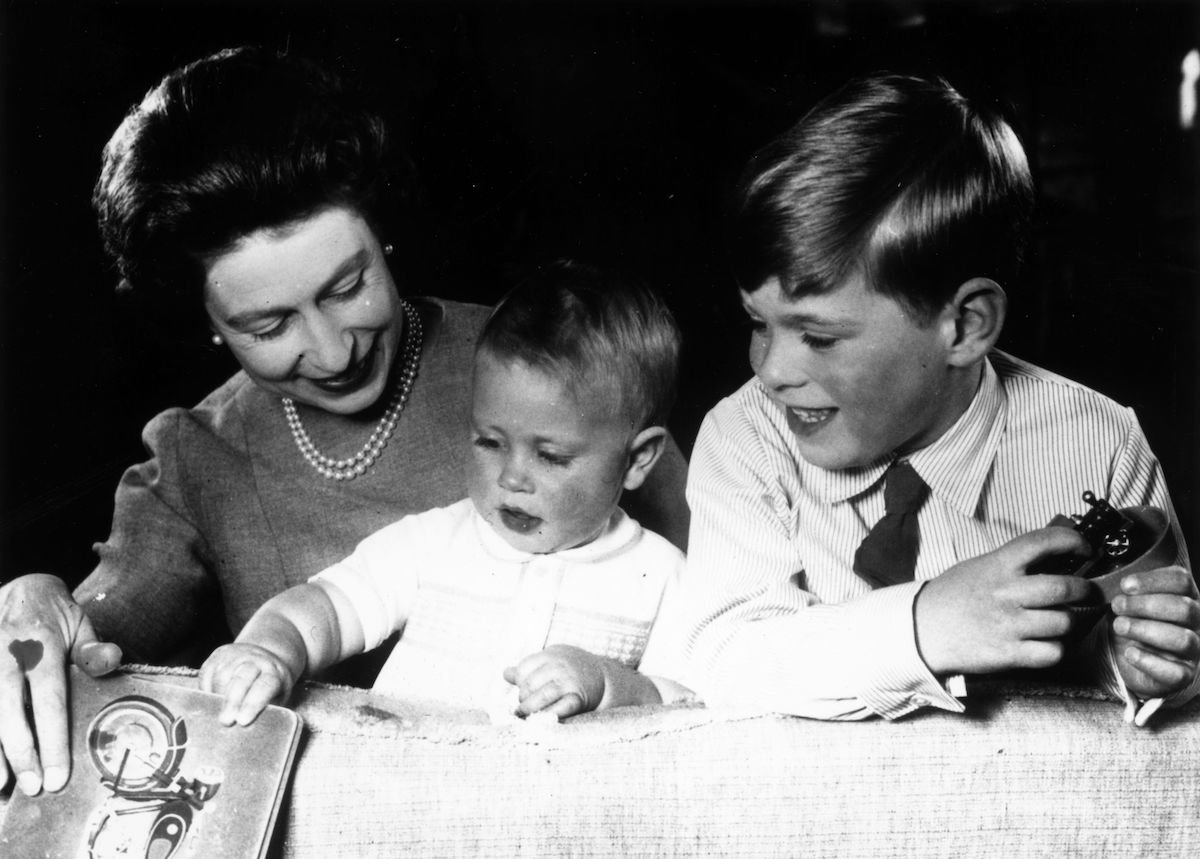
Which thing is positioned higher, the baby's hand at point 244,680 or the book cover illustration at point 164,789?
the baby's hand at point 244,680

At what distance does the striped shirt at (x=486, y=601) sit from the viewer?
1.02 m

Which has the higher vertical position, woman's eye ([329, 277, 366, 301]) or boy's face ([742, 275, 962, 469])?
woman's eye ([329, 277, 366, 301])

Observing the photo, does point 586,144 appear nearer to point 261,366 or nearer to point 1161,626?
point 261,366

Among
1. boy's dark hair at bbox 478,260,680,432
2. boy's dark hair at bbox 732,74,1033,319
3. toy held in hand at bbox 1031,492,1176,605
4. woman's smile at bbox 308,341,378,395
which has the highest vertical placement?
boy's dark hair at bbox 732,74,1033,319

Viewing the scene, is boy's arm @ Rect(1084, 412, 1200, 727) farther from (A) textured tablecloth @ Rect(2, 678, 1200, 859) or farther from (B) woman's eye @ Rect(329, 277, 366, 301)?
(B) woman's eye @ Rect(329, 277, 366, 301)

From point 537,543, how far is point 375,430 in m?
0.27

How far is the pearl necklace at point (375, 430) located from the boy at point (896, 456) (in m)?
0.34

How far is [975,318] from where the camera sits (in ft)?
3.17

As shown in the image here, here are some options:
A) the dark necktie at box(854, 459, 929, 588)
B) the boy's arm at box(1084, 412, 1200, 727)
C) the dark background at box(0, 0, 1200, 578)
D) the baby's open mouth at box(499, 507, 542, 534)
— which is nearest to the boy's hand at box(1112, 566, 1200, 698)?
the boy's arm at box(1084, 412, 1200, 727)

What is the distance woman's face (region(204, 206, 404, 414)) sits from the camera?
1012 mm

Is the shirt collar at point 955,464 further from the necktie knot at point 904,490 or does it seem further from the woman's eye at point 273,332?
the woman's eye at point 273,332

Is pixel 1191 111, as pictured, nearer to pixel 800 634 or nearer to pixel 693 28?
pixel 693 28

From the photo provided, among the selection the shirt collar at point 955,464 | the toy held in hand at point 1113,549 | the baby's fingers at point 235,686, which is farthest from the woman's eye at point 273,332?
the toy held in hand at point 1113,549

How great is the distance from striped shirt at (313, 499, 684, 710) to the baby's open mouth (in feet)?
0.10
